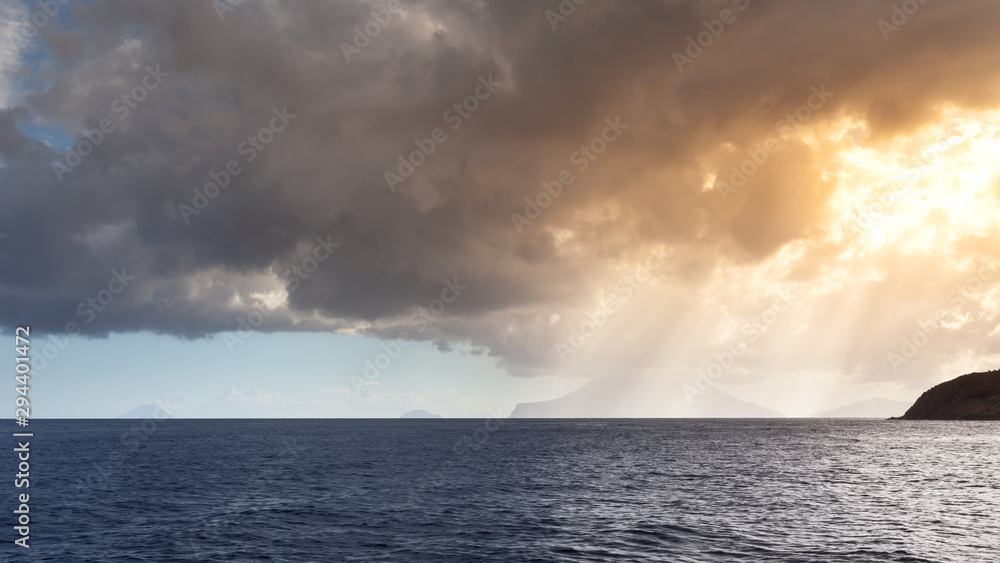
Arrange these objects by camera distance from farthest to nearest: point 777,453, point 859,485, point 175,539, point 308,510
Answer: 1. point 777,453
2. point 859,485
3. point 308,510
4. point 175,539

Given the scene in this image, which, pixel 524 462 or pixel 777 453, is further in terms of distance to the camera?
pixel 777 453

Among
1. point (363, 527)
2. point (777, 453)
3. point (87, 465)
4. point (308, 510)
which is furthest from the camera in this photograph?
point (777, 453)

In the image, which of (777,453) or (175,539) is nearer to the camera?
(175,539)

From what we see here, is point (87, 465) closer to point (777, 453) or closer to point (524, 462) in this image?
point (524, 462)

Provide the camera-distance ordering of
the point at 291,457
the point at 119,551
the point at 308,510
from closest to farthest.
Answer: the point at 119,551, the point at 308,510, the point at 291,457

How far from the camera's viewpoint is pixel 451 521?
155 ft

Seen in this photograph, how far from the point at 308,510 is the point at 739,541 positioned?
34.3 m

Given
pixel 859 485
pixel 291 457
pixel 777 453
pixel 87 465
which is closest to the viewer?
pixel 859 485

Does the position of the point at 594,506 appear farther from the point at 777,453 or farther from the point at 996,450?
the point at 996,450

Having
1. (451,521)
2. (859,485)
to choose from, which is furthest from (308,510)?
(859,485)

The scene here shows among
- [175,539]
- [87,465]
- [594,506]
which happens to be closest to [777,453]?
[594,506]

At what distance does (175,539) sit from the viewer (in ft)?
137

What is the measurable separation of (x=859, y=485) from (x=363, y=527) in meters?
55.3

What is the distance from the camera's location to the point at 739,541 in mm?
39844
